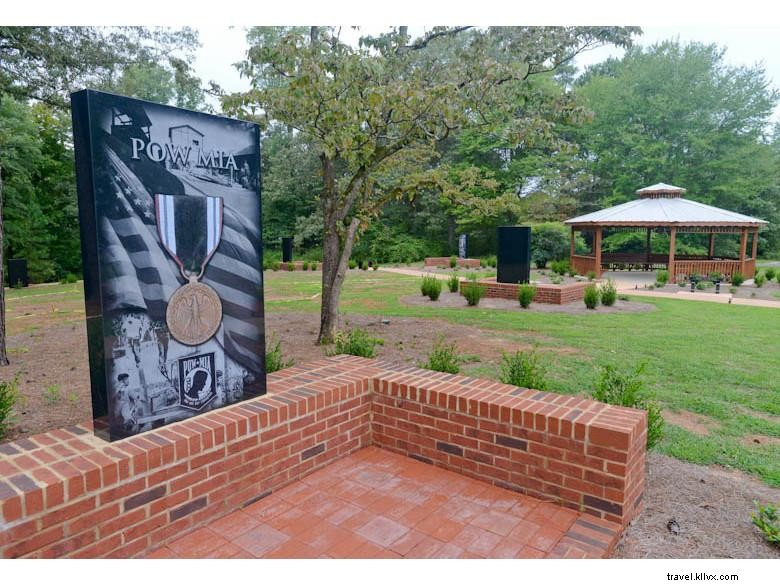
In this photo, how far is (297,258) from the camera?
32.7 meters

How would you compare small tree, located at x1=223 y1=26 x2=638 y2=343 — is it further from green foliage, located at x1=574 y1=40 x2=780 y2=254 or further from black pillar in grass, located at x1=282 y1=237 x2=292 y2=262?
green foliage, located at x1=574 y1=40 x2=780 y2=254

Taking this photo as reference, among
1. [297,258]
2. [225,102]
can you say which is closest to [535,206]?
[297,258]

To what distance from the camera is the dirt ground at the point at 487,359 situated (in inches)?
112

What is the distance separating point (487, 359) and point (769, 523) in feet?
13.8

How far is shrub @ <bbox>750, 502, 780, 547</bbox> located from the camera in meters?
2.80

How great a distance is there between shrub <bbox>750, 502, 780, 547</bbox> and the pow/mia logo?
10.2ft

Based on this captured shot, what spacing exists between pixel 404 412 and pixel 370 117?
376 centimetres

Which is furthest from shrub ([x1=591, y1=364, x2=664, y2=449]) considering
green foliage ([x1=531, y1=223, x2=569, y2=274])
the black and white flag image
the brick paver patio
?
green foliage ([x1=531, y1=223, x2=569, y2=274])

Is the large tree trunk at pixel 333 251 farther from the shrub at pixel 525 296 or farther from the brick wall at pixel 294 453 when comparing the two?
the shrub at pixel 525 296

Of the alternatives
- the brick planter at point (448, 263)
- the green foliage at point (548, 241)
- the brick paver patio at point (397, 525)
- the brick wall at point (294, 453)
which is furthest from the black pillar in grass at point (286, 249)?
the brick paver patio at point (397, 525)

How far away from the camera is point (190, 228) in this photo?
3.17 m

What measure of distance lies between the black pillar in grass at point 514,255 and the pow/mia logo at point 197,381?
37.2ft

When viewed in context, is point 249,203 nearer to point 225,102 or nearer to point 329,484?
point 329,484

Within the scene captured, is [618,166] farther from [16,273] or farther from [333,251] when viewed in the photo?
[16,273]
